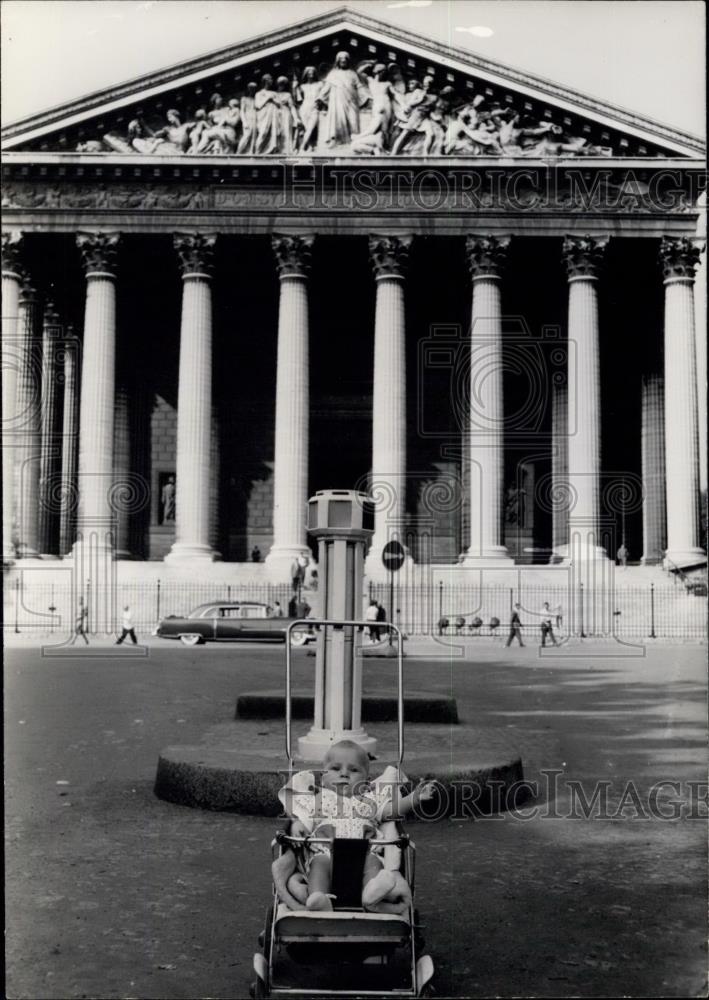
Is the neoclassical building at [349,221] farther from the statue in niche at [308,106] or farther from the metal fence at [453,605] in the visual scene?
the metal fence at [453,605]

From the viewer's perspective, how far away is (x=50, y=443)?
4256 centimetres

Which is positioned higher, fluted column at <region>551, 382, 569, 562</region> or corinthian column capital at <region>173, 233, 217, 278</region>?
corinthian column capital at <region>173, 233, 217, 278</region>

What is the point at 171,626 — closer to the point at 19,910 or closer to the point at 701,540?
the point at 701,540

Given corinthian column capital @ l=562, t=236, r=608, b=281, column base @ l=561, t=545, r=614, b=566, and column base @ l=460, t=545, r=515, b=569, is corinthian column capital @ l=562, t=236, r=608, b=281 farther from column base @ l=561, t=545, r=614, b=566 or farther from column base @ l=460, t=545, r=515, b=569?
column base @ l=460, t=545, r=515, b=569

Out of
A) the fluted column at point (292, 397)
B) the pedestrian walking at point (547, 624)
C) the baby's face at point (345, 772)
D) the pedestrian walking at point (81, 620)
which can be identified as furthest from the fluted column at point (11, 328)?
the baby's face at point (345, 772)

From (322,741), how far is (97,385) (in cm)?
3109

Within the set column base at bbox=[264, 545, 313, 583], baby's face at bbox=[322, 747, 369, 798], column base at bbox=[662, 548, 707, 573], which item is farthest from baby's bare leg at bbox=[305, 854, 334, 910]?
Result: column base at bbox=[662, 548, 707, 573]

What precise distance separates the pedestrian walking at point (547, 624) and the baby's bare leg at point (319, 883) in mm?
24541

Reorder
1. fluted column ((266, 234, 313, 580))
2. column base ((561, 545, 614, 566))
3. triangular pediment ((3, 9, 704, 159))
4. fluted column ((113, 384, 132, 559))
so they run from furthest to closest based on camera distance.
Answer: fluted column ((113, 384, 132, 559)), fluted column ((266, 234, 313, 580)), triangular pediment ((3, 9, 704, 159)), column base ((561, 545, 614, 566))

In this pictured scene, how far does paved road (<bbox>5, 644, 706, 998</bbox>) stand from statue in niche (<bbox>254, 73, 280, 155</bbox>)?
27.4 meters

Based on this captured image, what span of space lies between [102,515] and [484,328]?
1527 cm

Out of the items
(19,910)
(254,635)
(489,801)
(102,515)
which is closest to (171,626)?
(254,635)

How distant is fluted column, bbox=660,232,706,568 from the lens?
38219 mm

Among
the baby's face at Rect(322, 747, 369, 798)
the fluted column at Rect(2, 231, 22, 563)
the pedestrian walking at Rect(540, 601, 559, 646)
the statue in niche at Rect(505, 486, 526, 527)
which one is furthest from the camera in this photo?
the statue in niche at Rect(505, 486, 526, 527)
